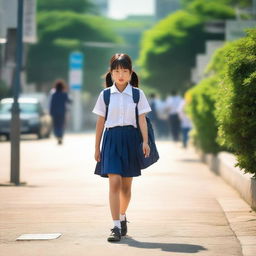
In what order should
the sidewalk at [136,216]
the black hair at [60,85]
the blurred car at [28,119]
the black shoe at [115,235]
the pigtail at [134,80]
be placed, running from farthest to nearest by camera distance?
the blurred car at [28,119]
the black hair at [60,85]
the pigtail at [134,80]
the black shoe at [115,235]
the sidewalk at [136,216]

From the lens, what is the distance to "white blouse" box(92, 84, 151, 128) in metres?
9.74

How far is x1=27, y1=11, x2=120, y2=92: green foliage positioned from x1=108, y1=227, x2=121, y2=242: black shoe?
6952cm

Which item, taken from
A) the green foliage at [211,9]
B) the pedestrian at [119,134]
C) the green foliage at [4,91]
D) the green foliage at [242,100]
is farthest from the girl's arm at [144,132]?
the green foliage at [211,9]

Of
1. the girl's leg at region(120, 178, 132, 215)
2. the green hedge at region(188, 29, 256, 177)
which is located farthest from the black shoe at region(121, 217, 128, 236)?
the green hedge at region(188, 29, 256, 177)

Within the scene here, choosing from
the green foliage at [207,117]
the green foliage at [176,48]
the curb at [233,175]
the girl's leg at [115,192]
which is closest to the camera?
the girl's leg at [115,192]

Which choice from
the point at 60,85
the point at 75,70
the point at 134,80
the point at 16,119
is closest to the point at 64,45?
the point at 75,70

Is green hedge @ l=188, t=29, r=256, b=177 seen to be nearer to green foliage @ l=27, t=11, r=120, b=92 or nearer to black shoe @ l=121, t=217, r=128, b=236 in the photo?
black shoe @ l=121, t=217, r=128, b=236

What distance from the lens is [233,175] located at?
49.6 feet

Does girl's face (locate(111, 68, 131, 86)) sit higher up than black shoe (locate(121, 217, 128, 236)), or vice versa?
girl's face (locate(111, 68, 131, 86))

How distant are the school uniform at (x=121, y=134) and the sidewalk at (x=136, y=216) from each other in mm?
632

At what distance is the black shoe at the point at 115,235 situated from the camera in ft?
30.7

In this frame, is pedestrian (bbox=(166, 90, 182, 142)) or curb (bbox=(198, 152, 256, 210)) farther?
pedestrian (bbox=(166, 90, 182, 142))

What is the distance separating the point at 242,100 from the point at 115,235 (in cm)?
274

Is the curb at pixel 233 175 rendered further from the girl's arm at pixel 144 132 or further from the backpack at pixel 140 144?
the girl's arm at pixel 144 132
